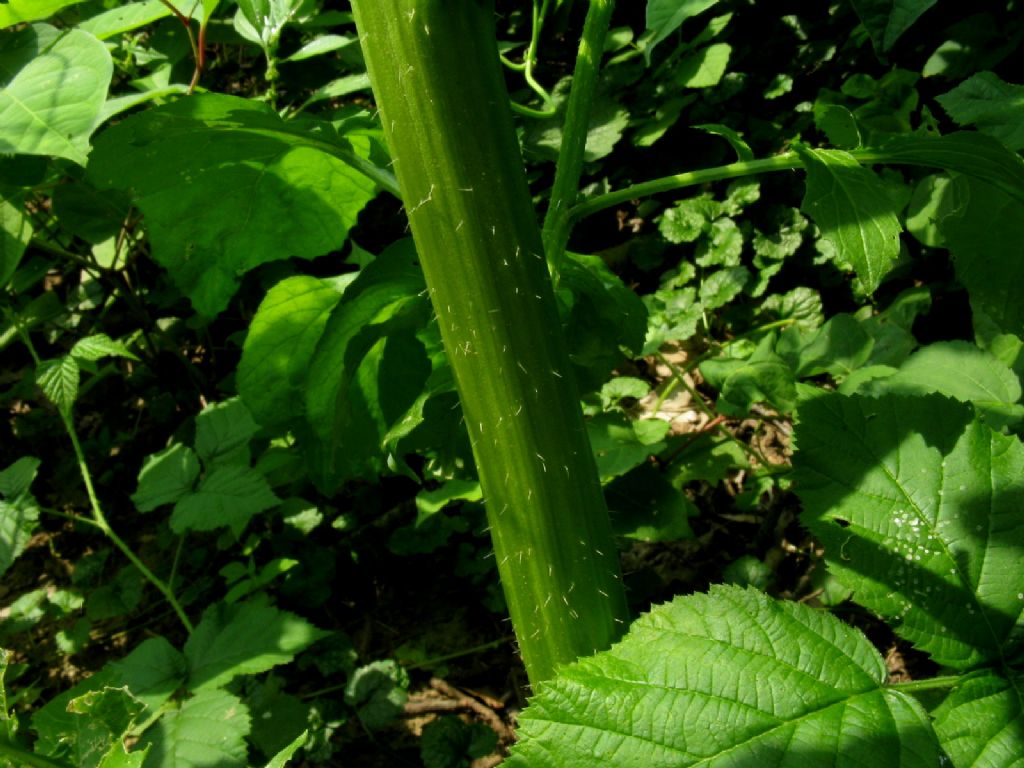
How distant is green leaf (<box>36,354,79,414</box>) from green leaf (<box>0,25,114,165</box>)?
31.0 inches

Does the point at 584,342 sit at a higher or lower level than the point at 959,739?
higher

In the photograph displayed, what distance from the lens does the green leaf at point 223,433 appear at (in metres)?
2.05

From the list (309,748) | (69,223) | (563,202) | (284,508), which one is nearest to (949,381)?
(563,202)

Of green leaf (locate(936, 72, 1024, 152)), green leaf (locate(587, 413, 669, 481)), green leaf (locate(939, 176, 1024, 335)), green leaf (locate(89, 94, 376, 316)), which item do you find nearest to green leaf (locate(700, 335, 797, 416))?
green leaf (locate(587, 413, 669, 481))

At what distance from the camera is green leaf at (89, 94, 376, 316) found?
104cm

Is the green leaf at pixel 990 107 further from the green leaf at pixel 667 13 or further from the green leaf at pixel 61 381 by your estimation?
the green leaf at pixel 61 381

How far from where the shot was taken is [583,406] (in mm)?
1839

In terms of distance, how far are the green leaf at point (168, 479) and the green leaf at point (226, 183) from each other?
0.83 metres

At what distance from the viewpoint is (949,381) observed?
1.61 meters

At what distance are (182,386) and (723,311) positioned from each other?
1.85 metres

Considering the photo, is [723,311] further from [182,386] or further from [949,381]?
[182,386]

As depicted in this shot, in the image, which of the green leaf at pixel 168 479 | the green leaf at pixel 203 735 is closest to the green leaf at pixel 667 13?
the green leaf at pixel 203 735

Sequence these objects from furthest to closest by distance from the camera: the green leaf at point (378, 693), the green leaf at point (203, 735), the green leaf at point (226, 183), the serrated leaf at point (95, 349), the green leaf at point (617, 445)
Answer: the serrated leaf at point (95, 349), the green leaf at point (378, 693), the green leaf at point (617, 445), the green leaf at point (203, 735), the green leaf at point (226, 183)

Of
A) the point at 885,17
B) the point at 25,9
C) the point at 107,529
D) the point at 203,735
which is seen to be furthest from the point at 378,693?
the point at 885,17
